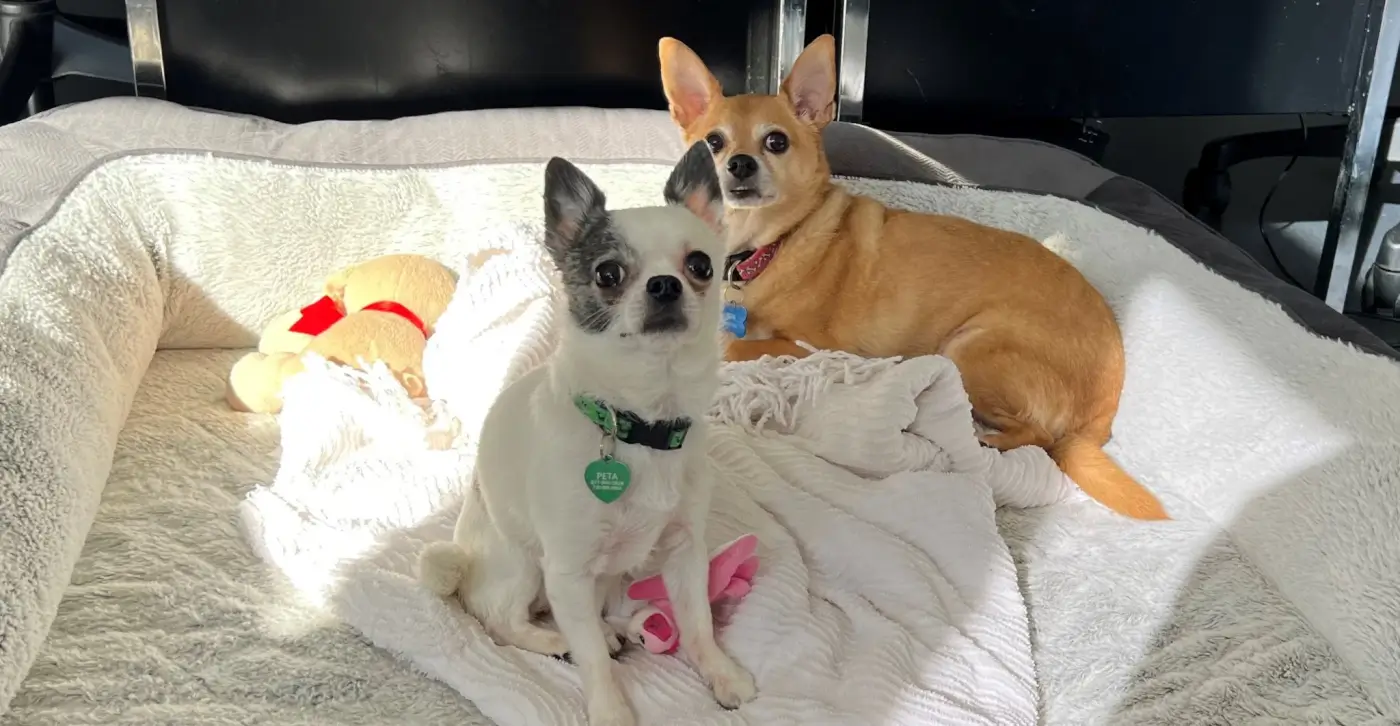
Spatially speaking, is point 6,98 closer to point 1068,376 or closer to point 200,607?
point 200,607

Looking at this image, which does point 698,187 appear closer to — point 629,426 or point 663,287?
point 663,287

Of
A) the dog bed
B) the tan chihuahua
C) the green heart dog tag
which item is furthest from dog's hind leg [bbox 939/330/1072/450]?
the green heart dog tag

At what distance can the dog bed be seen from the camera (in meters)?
1.27

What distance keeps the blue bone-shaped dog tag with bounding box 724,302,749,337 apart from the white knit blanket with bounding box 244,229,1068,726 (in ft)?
0.76

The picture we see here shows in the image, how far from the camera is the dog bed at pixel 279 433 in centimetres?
127

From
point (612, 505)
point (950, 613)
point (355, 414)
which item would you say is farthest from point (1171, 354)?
point (355, 414)

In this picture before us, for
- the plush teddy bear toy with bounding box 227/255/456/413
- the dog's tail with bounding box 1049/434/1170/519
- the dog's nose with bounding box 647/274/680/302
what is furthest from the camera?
the plush teddy bear toy with bounding box 227/255/456/413

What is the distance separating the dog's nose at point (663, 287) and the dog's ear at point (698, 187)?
0.50 feet

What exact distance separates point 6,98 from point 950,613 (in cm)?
249

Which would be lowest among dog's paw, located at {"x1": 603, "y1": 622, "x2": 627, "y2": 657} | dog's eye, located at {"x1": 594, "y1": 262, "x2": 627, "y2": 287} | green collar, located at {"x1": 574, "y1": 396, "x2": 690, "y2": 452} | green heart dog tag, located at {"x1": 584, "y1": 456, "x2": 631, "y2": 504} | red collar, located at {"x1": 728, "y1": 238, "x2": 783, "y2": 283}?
dog's paw, located at {"x1": 603, "y1": 622, "x2": 627, "y2": 657}

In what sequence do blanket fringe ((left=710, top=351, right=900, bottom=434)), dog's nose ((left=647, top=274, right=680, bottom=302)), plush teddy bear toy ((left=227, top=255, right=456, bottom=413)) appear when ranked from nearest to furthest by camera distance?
dog's nose ((left=647, top=274, right=680, bottom=302)) < blanket fringe ((left=710, top=351, right=900, bottom=434)) < plush teddy bear toy ((left=227, top=255, right=456, bottom=413))

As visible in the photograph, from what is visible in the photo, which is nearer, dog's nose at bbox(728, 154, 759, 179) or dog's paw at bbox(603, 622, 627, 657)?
dog's paw at bbox(603, 622, 627, 657)

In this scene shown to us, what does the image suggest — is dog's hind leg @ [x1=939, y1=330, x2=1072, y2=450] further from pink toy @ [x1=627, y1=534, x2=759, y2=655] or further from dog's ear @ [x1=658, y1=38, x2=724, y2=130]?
dog's ear @ [x1=658, y1=38, x2=724, y2=130]

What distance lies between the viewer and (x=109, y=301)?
190cm
